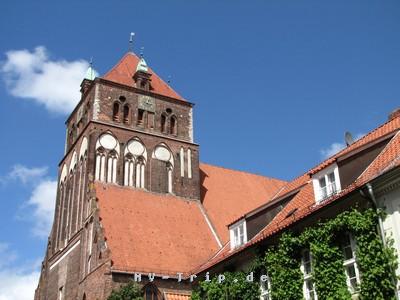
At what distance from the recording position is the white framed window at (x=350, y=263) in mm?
13250

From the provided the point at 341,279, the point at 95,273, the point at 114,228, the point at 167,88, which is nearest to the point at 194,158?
the point at 167,88

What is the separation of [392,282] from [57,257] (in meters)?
21.8

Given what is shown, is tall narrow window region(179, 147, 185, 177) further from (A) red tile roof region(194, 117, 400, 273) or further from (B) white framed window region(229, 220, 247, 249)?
(B) white framed window region(229, 220, 247, 249)

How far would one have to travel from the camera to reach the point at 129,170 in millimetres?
30125

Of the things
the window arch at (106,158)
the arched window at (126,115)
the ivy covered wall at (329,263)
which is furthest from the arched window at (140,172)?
the ivy covered wall at (329,263)

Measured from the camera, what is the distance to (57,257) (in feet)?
98.9

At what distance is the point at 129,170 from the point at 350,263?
18.3 meters

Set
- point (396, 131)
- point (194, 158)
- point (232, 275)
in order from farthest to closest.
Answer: point (194, 158) → point (232, 275) → point (396, 131)

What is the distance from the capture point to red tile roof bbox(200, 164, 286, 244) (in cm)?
3073

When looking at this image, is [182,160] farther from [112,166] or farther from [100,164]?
[100,164]

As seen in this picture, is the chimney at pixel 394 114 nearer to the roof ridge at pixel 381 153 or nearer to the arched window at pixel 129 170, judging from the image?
the roof ridge at pixel 381 153

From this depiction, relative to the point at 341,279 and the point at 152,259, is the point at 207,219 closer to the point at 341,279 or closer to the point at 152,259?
the point at 152,259

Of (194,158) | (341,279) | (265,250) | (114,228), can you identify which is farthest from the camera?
(194,158)

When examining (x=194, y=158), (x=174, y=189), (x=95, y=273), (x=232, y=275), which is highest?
(x=194, y=158)
